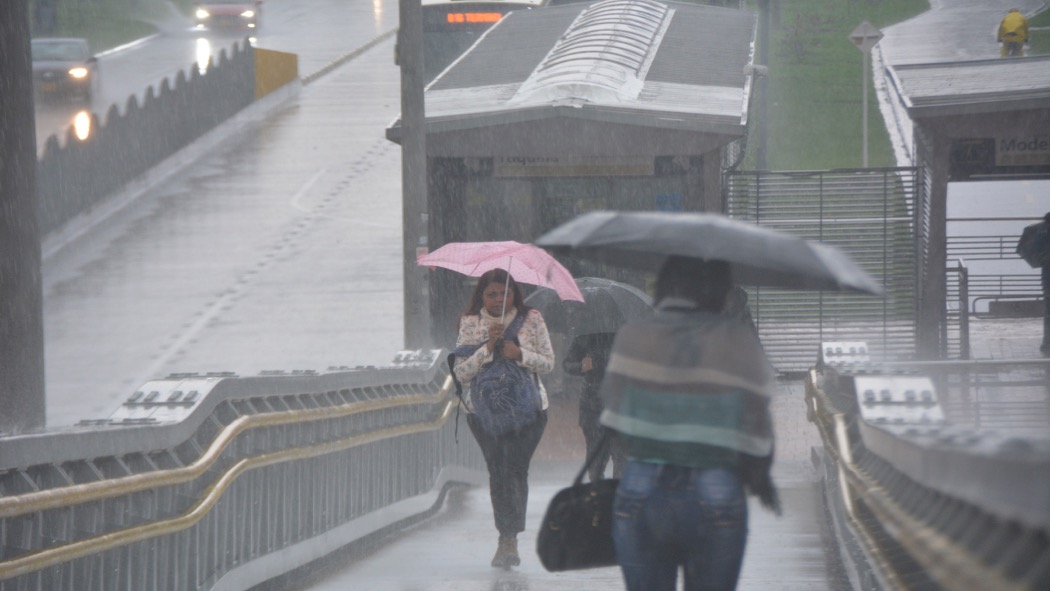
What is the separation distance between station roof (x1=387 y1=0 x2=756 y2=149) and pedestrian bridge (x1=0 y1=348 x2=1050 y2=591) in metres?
4.77

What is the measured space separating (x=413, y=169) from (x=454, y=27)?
13773 millimetres

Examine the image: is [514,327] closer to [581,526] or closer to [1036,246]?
[581,526]

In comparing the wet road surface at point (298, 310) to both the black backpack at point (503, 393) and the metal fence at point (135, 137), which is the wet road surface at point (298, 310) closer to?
the metal fence at point (135, 137)

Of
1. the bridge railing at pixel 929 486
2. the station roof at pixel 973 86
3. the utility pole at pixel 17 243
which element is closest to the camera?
the bridge railing at pixel 929 486

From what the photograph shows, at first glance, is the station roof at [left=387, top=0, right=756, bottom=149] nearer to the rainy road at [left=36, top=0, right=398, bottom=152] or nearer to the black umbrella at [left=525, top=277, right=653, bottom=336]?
the black umbrella at [left=525, top=277, right=653, bottom=336]

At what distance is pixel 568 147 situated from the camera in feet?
54.0

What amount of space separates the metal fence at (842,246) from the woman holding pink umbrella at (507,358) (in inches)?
397

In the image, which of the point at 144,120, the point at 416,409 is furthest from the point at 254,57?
the point at 416,409

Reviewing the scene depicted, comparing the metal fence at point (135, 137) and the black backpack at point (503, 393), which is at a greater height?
the metal fence at point (135, 137)

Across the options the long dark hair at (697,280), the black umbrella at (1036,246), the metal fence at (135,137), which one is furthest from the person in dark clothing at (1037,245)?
the metal fence at (135,137)

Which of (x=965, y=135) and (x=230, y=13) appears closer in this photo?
(x=965, y=135)

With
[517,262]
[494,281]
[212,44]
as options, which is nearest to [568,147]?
[517,262]

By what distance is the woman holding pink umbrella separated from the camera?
25.6ft

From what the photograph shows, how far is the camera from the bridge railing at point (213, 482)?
4992 millimetres
